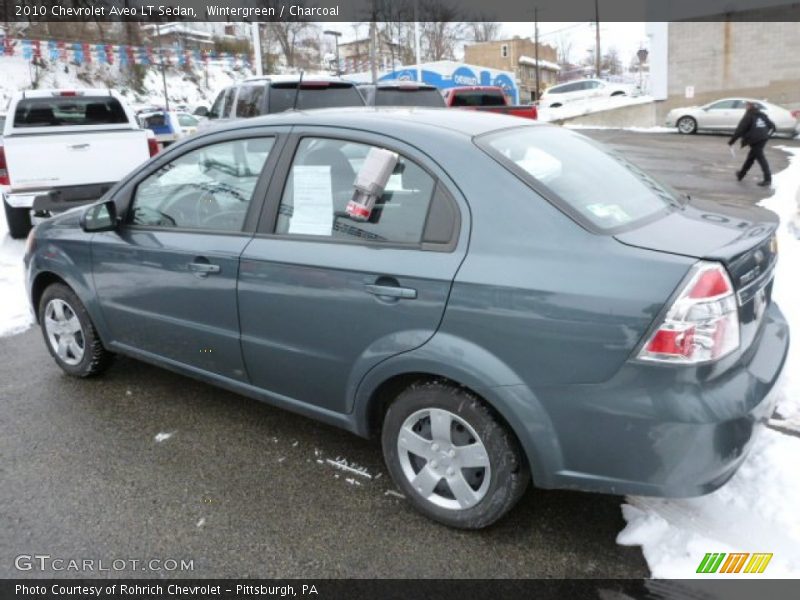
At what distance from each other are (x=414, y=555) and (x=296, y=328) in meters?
1.12

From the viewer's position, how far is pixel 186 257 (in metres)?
3.41

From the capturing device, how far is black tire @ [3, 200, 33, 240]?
8.30 m

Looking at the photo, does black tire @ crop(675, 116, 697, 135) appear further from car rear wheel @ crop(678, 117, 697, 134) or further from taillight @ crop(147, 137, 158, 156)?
taillight @ crop(147, 137, 158, 156)

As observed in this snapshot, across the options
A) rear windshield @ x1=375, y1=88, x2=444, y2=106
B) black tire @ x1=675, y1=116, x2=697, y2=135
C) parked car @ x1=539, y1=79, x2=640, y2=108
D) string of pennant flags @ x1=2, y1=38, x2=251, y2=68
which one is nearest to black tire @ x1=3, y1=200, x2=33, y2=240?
rear windshield @ x1=375, y1=88, x2=444, y2=106

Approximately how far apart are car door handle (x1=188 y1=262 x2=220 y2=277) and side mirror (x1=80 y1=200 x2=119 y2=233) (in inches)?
29.0

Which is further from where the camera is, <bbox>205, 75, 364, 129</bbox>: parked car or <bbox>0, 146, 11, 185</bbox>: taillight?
<bbox>205, 75, 364, 129</bbox>: parked car

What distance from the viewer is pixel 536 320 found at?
2.36 m

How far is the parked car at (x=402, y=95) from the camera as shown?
10523 millimetres

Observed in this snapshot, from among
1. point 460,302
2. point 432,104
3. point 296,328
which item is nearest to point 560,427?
point 460,302

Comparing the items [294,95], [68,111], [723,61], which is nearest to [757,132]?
[294,95]

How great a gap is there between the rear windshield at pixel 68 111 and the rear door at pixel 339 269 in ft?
24.2

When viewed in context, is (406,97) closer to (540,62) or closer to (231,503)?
(231,503)

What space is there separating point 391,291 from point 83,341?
8.63 ft

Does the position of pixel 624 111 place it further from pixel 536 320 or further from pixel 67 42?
pixel 67 42
